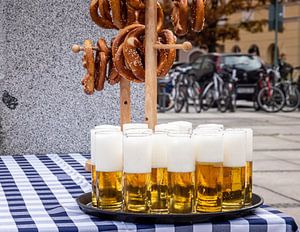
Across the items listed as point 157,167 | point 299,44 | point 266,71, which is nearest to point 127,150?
point 157,167

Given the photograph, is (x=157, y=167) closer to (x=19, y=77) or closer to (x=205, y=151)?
(x=205, y=151)

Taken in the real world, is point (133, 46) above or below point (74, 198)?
above

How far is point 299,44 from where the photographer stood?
36.0 meters

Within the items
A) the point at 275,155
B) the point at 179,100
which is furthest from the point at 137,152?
the point at 179,100

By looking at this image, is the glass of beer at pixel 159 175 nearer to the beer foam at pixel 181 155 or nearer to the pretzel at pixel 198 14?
the beer foam at pixel 181 155

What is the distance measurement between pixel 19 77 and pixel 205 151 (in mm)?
1829

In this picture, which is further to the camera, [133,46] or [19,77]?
[19,77]

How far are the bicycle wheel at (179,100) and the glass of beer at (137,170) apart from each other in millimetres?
18068

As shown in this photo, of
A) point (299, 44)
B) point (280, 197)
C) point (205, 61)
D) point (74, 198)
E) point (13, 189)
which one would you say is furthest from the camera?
point (299, 44)

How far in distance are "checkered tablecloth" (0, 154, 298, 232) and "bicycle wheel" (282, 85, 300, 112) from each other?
60.8ft

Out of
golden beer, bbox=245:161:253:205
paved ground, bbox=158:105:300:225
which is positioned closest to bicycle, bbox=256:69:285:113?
paved ground, bbox=158:105:300:225

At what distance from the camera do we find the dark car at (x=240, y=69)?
21.2 meters

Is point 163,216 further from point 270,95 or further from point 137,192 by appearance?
point 270,95

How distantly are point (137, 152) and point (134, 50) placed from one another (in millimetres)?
568
